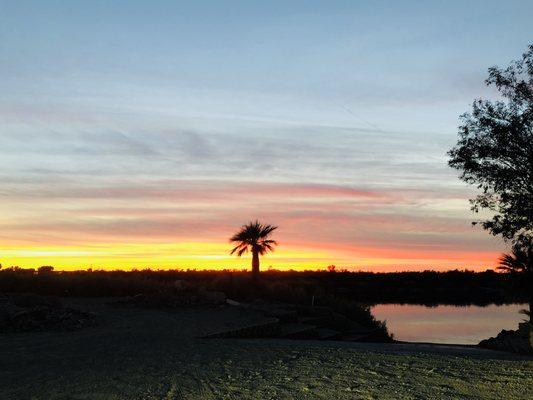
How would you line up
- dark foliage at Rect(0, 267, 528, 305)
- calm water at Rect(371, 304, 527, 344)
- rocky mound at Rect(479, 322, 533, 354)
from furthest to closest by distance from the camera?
dark foliage at Rect(0, 267, 528, 305)
calm water at Rect(371, 304, 527, 344)
rocky mound at Rect(479, 322, 533, 354)

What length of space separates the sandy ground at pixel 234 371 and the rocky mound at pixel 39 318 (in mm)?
1805

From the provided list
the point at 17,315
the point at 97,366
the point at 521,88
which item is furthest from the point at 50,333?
the point at 521,88

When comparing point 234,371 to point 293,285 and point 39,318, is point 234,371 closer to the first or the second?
point 39,318

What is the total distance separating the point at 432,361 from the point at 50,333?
11.9m

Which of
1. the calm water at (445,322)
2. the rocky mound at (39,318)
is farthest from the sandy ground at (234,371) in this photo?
the calm water at (445,322)

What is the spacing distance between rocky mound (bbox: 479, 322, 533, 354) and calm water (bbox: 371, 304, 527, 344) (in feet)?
32.3

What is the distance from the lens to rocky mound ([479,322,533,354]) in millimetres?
17280

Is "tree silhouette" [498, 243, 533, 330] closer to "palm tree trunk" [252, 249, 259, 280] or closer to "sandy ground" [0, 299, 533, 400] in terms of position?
"sandy ground" [0, 299, 533, 400]

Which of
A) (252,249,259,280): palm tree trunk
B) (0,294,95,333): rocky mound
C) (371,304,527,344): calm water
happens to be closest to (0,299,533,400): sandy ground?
(0,294,95,333): rocky mound

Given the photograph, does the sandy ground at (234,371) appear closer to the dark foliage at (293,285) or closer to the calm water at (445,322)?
the dark foliage at (293,285)

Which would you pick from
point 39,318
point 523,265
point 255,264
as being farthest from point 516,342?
point 255,264

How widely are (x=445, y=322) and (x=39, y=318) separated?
29.5 metres

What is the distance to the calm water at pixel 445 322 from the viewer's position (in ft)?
106

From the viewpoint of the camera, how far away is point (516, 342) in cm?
1817
